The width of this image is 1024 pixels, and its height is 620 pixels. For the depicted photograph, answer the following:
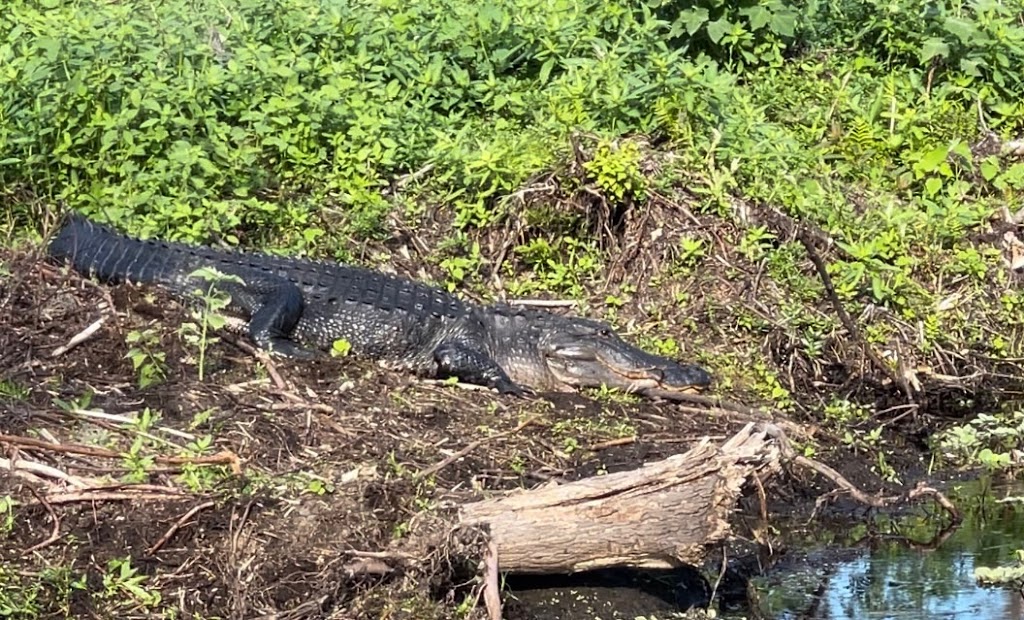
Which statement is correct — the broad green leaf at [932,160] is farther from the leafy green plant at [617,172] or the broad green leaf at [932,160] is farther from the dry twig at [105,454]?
the dry twig at [105,454]

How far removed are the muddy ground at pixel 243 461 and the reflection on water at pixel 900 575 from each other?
0.37 metres

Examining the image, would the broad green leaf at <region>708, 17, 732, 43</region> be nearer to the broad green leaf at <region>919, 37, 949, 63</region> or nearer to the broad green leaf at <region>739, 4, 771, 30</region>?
the broad green leaf at <region>739, 4, 771, 30</region>

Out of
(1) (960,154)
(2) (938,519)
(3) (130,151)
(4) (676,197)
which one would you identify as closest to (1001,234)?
(1) (960,154)

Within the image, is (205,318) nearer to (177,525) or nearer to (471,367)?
Answer: (471,367)

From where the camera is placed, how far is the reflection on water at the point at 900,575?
5305mm

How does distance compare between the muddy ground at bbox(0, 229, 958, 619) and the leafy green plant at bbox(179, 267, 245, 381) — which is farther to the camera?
the leafy green plant at bbox(179, 267, 245, 381)

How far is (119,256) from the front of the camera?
7.16 metres

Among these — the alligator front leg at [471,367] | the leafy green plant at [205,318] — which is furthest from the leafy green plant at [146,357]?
the alligator front leg at [471,367]

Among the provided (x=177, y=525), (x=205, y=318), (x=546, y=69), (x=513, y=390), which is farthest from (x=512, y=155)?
(x=177, y=525)

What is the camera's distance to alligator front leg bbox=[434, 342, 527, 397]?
7.05m

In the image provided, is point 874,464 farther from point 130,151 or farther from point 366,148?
point 130,151

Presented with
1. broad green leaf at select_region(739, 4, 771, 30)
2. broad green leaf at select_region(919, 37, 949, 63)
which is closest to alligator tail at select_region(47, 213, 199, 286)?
broad green leaf at select_region(739, 4, 771, 30)

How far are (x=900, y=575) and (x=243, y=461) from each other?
2382mm

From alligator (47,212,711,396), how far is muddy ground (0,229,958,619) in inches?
6.9
